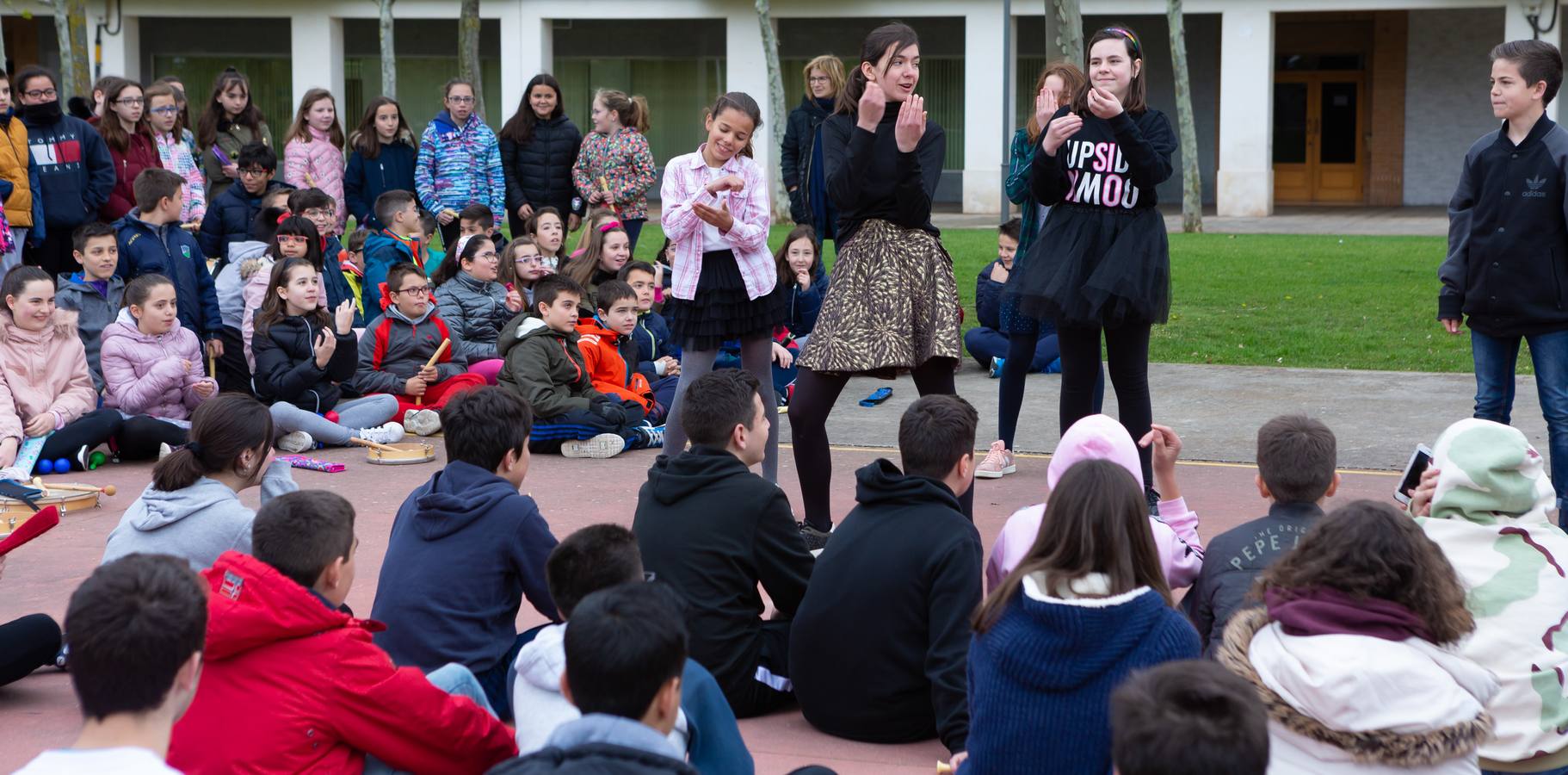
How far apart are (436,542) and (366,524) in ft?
8.37

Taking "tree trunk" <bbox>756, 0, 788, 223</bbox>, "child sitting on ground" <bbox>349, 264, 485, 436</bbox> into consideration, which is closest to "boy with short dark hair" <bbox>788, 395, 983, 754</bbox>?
"child sitting on ground" <bbox>349, 264, 485, 436</bbox>

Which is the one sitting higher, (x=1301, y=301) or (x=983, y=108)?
(x=983, y=108)

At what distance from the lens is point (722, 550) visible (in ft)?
13.5

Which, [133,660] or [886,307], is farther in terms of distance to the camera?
[886,307]

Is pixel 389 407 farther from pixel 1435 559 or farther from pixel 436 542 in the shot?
pixel 1435 559

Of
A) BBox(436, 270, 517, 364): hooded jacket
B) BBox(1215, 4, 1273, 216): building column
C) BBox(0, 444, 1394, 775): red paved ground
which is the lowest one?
BBox(0, 444, 1394, 775): red paved ground

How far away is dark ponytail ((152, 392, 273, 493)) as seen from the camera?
4281 millimetres

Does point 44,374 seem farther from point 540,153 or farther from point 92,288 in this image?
point 540,153

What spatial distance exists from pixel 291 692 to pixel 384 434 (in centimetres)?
503

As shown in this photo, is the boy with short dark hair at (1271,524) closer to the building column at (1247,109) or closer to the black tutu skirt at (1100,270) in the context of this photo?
the black tutu skirt at (1100,270)

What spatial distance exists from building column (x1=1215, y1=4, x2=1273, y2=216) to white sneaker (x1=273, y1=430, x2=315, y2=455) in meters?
21.1

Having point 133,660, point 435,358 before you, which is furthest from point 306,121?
point 133,660

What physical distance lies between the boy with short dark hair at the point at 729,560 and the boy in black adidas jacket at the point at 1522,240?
323 centimetres

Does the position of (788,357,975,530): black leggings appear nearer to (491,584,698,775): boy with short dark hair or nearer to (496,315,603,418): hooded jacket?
(496,315,603,418): hooded jacket
